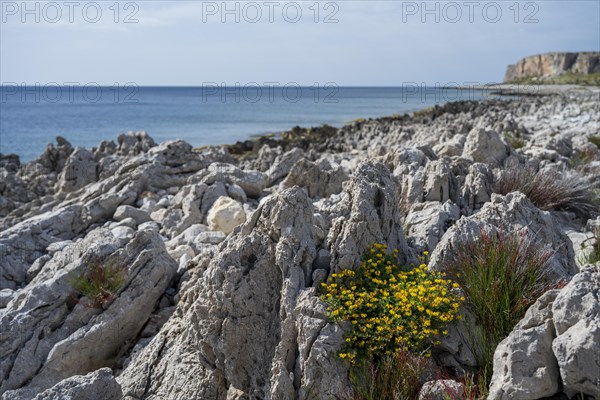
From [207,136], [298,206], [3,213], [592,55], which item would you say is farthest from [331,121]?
[592,55]

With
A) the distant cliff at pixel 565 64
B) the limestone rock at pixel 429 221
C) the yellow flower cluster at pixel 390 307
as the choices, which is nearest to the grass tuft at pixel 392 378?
the yellow flower cluster at pixel 390 307

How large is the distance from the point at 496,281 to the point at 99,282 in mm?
5700

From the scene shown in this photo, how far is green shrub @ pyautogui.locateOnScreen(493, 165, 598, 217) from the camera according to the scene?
10969 millimetres

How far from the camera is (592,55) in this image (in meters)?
166

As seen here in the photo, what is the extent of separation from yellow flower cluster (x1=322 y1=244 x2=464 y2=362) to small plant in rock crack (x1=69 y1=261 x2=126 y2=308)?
3694 millimetres

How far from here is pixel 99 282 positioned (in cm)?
852

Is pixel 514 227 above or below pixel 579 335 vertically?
above

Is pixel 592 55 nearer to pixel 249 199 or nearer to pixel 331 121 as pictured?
pixel 331 121

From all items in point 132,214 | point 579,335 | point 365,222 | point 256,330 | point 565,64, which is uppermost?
point 565,64

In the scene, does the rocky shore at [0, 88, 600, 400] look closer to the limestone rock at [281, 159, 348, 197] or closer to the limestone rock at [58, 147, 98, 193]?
the limestone rock at [281, 159, 348, 197]

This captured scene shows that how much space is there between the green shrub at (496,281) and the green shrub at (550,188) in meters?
4.23

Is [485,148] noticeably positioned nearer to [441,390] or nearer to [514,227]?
[514,227]

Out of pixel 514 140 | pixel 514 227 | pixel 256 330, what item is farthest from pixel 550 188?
pixel 514 140

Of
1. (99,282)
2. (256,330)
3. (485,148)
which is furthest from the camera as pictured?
(485,148)
